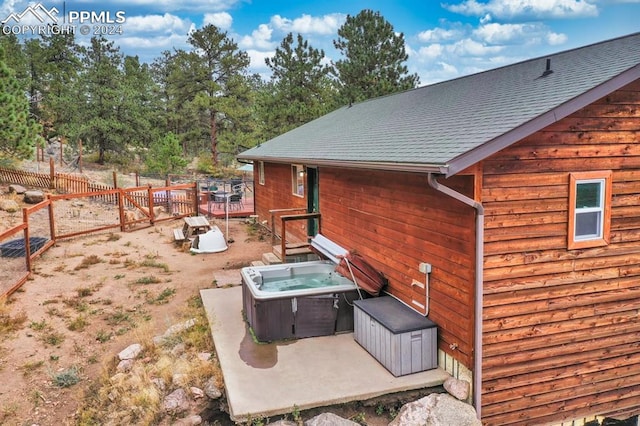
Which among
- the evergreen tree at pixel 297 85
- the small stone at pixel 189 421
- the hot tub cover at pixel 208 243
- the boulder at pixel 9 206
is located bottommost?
the small stone at pixel 189 421

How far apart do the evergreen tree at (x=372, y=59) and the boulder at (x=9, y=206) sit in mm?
15099

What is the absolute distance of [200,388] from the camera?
526 cm

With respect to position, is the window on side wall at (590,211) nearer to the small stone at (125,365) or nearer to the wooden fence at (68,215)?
the small stone at (125,365)

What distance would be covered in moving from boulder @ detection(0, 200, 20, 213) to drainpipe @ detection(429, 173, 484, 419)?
14829mm

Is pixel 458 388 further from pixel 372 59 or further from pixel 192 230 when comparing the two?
pixel 372 59

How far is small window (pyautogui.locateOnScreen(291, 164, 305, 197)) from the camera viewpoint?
1127 cm

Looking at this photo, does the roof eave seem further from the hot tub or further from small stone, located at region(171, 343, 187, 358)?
small stone, located at region(171, 343, 187, 358)

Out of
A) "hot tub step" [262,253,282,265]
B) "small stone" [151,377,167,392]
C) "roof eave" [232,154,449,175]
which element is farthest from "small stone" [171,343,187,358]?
"roof eave" [232,154,449,175]

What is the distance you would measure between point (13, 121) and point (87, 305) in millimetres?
8560

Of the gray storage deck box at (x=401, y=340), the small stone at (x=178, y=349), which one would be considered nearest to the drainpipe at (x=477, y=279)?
the gray storage deck box at (x=401, y=340)

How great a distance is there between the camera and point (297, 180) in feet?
37.9

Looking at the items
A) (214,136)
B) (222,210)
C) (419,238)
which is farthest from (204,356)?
(214,136)

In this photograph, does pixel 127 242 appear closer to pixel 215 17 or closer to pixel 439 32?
pixel 215 17

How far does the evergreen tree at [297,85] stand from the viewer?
26078mm
